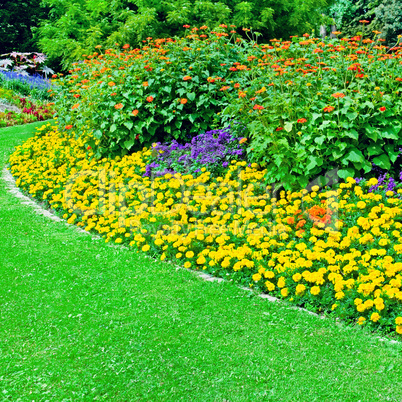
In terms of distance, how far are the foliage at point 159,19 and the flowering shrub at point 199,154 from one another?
17.7 ft

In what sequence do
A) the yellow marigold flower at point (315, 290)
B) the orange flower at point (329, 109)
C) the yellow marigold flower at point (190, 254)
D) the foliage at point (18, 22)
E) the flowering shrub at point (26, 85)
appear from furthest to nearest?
the foliage at point (18, 22) → the flowering shrub at point (26, 85) → the orange flower at point (329, 109) → the yellow marigold flower at point (190, 254) → the yellow marigold flower at point (315, 290)

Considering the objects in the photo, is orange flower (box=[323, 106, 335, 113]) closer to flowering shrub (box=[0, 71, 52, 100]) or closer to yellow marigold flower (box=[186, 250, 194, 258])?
yellow marigold flower (box=[186, 250, 194, 258])

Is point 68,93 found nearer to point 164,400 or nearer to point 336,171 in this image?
point 336,171

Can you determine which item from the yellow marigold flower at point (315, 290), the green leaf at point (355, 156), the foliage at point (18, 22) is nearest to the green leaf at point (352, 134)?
the green leaf at point (355, 156)

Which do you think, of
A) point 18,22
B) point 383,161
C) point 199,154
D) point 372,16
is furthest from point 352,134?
point 18,22

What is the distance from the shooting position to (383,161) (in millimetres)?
4605

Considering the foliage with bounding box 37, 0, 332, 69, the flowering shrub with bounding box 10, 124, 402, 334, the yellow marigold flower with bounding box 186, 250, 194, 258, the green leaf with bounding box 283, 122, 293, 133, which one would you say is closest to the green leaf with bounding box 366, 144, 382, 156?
the flowering shrub with bounding box 10, 124, 402, 334

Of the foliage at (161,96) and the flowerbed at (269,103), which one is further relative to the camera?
the foliage at (161,96)

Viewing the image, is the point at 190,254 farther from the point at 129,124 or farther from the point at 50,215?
the point at 129,124

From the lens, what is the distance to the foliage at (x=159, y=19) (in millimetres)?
10555

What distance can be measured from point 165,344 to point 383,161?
297 cm

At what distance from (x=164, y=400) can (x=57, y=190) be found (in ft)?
13.8

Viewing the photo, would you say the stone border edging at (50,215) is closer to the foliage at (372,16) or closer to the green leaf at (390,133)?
the green leaf at (390,133)

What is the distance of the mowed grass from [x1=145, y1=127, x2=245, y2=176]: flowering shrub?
181 centimetres
